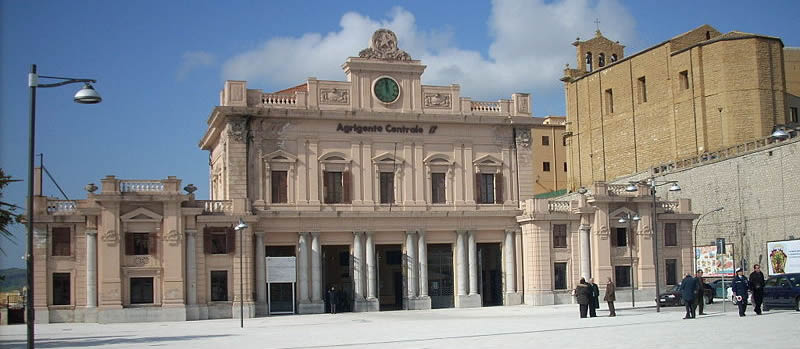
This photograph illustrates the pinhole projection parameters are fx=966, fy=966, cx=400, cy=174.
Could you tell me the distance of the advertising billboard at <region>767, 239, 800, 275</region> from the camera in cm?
5759

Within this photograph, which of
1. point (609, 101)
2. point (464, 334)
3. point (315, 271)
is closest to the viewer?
point (464, 334)

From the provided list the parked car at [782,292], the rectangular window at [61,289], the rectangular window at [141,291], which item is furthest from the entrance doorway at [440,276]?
the parked car at [782,292]

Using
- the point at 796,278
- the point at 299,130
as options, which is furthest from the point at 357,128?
the point at 796,278

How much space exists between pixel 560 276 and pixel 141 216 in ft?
74.7

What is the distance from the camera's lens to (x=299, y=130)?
166ft

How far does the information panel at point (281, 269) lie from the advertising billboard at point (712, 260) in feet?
98.4

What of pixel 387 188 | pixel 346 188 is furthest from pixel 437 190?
pixel 346 188

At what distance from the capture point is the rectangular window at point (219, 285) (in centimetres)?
4784

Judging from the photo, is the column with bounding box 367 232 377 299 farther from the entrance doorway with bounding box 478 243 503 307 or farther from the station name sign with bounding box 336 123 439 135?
the entrance doorway with bounding box 478 243 503 307

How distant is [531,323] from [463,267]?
60.2ft

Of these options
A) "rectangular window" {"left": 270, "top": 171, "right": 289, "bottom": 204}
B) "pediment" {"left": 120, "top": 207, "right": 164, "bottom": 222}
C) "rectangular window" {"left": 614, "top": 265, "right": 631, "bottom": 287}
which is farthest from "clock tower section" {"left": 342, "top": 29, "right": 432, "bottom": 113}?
"rectangular window" {"left": 614, "top": 265, "right": 631, "bottom": 287}

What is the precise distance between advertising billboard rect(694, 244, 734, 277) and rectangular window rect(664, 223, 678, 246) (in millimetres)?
9119

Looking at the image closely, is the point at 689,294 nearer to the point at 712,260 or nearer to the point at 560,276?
the point at 560,276

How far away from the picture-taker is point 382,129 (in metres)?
52.2
